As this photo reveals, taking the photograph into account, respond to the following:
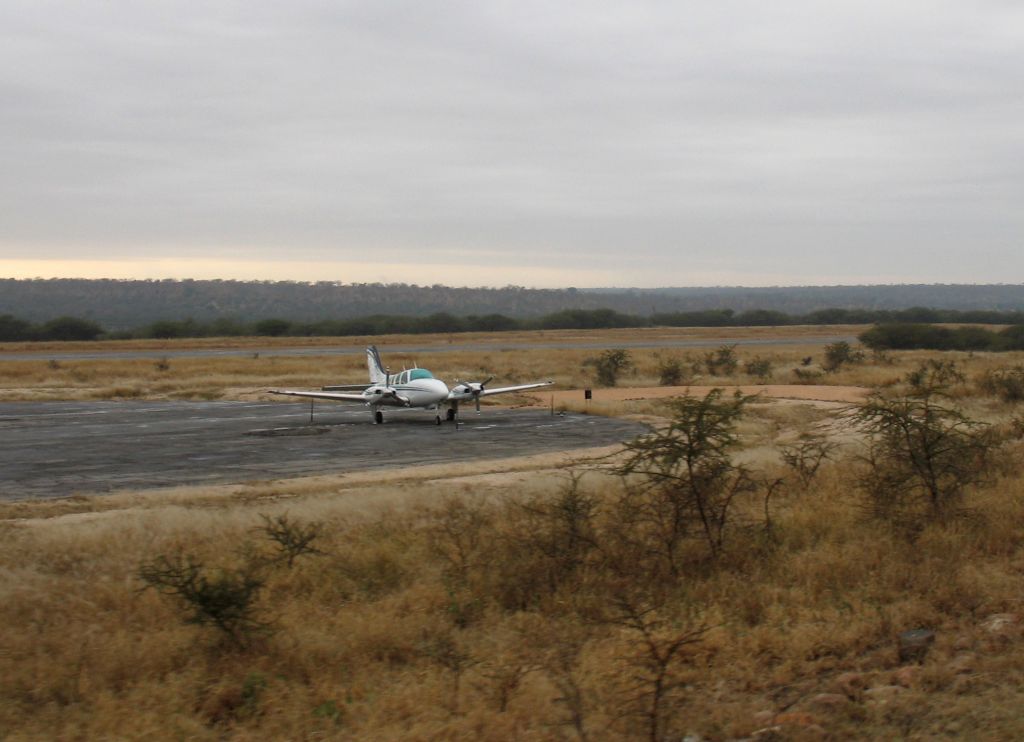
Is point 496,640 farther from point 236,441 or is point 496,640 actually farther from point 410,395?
point 410,395

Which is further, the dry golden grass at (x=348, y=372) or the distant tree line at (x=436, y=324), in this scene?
the distant tree line at (x=436, y=324)

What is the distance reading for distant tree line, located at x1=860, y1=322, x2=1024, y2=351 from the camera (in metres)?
85.4

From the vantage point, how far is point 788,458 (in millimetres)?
18172

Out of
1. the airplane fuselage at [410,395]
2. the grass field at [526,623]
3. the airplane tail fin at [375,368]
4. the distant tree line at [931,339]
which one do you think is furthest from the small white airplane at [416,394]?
the distant tree line at [931,339]

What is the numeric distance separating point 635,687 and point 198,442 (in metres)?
25.8

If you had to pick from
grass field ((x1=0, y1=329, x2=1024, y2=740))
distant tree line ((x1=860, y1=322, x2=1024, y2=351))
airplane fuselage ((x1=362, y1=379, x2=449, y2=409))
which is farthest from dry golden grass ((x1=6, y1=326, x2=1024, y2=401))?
grass field ((x1=0, y1=329, x2=1024, y2=740))

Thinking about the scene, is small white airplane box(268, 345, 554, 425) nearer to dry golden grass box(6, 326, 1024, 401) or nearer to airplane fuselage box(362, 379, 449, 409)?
airplane fuselage box(362, 379, 449, 409)

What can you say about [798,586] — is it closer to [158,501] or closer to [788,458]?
[788,458]

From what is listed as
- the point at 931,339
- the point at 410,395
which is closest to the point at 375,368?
the point at 410,395

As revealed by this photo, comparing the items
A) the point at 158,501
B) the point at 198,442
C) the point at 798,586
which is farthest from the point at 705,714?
the point at 198,442

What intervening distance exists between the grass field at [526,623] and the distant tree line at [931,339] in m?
73.6

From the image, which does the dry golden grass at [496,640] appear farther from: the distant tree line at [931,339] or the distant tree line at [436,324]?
the distant tree line at [436,324]

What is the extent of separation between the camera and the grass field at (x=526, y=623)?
738 centimetres

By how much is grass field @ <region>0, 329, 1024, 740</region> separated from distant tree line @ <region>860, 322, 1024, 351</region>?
242ft
